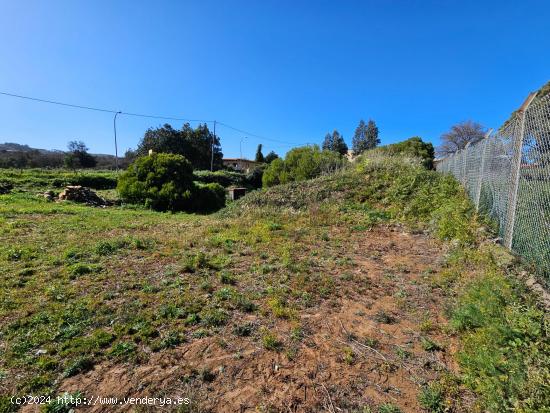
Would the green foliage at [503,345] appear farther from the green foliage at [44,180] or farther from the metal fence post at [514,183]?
the green foliage at [44,180]

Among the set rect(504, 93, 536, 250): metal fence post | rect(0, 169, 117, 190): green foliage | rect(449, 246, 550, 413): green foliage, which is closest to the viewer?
rect(449, 246, 550, 413): green foliage

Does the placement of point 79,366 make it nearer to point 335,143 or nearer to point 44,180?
point 44,180

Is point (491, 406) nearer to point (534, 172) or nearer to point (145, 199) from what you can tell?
point (534, 172)

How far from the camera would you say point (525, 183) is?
3.21 meters

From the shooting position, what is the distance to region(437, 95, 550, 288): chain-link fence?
2.72 meters

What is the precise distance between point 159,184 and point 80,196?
329 cm

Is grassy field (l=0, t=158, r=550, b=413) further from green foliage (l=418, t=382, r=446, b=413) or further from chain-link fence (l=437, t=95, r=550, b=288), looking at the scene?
chain-link fence (l=437, t=95, r=550, b=288)

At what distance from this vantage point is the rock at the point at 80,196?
40.3 feet

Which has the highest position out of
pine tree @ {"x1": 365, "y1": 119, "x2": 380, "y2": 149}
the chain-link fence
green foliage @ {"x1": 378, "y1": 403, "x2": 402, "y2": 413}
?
pine tree @ {"x1": 365, "y1": 119, "x2": 380, "y2": 149}

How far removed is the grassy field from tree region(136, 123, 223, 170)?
3097cm

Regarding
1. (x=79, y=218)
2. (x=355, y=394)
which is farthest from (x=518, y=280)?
(x=79, y=218)

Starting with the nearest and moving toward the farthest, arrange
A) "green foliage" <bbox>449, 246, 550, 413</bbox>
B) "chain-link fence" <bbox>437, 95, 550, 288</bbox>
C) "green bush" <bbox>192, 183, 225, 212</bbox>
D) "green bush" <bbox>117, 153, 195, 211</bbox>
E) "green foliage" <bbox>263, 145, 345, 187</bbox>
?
"green foliage" <bbox>449, 246, 550, 413</bbox>
"chain-link fence" <bbox>437, 95, 550, 288</bbox>
"green bush" <bbox>117, 153, 195, 211</bbox>
"green bush" <bbox>192, 183, 225, 212</bbox>
"green foliage" <bbox>263, 145, 345, 187</bbox>

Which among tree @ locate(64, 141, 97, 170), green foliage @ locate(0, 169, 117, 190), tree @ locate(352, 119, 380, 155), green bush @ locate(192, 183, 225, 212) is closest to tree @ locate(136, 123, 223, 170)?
tree @ locate(64, 141, 97, 170)

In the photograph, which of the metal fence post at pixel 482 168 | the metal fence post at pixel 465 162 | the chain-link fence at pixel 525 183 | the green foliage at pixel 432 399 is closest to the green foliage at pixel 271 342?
the green foliage at pixel 432 399
